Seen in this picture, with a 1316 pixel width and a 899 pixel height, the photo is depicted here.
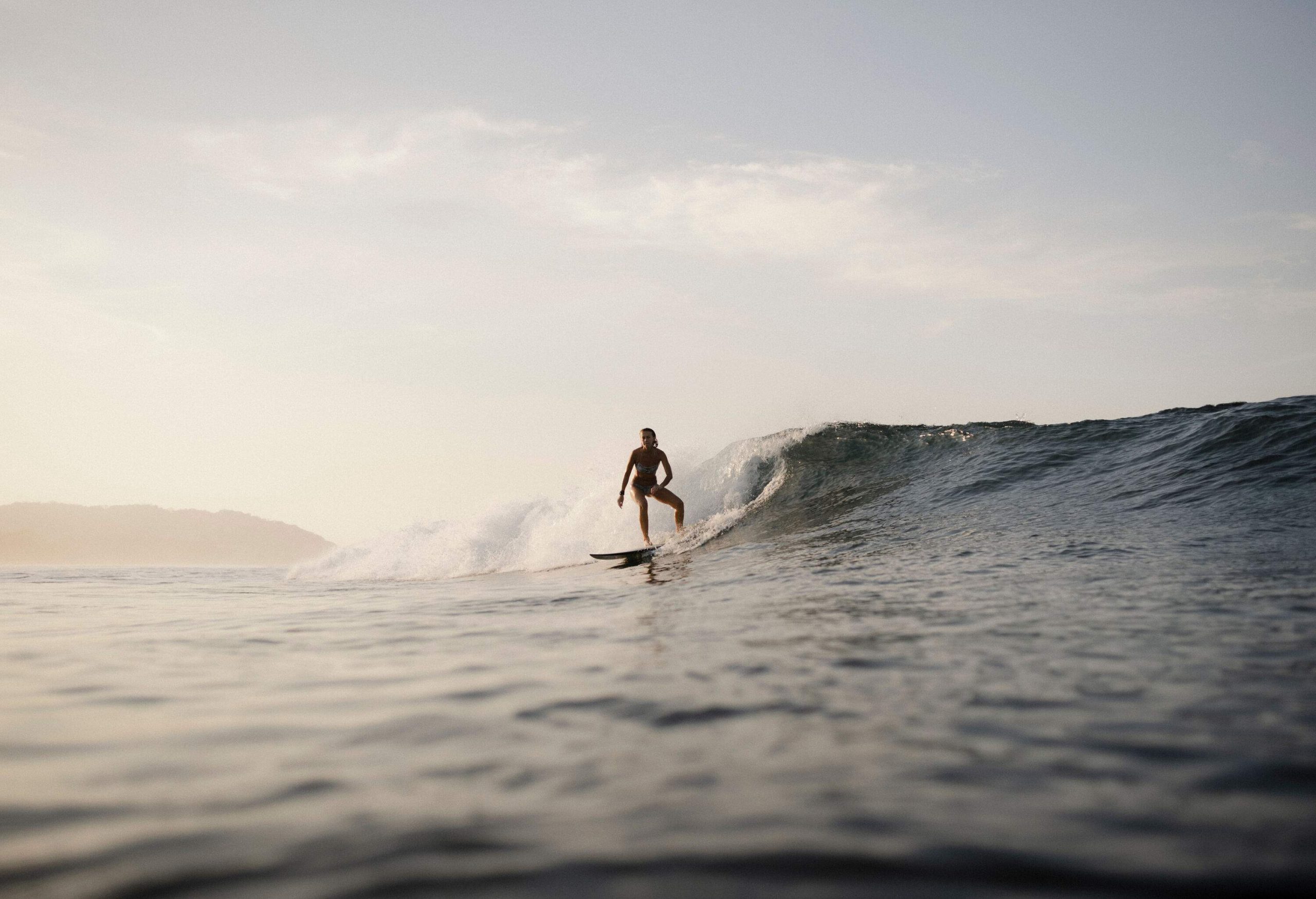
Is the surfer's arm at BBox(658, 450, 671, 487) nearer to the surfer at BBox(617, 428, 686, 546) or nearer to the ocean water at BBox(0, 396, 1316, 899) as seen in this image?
the surfer at BBox(617, 428, 686, 546)

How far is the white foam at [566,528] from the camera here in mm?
14625

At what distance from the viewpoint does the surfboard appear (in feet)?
38.6

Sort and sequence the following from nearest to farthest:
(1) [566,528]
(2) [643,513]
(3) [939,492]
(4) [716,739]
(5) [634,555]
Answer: (4) [716,739] → (5) [634,555] → (3) [939,492] → (2) [643,513] → (1) [566,528]

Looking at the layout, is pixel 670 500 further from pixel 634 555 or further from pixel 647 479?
pixel 634 555

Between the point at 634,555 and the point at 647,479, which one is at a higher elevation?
the point at 647,479

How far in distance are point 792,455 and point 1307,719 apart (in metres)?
14.0

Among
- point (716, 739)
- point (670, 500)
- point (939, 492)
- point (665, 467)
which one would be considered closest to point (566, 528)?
point (670, 500)

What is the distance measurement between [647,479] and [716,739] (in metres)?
11.1

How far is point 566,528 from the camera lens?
50.8ft

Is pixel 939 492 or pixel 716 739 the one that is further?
pixel 939 492

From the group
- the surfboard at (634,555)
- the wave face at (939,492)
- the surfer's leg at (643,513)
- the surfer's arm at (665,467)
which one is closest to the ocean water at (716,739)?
the wave face at (939,492)

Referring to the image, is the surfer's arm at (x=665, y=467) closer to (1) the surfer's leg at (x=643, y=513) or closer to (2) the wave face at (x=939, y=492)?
(1) the surfer's leg at (x=643, y=513)

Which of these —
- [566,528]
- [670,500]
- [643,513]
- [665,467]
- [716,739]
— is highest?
[665,467]

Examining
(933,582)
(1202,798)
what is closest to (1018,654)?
(1202,798)
